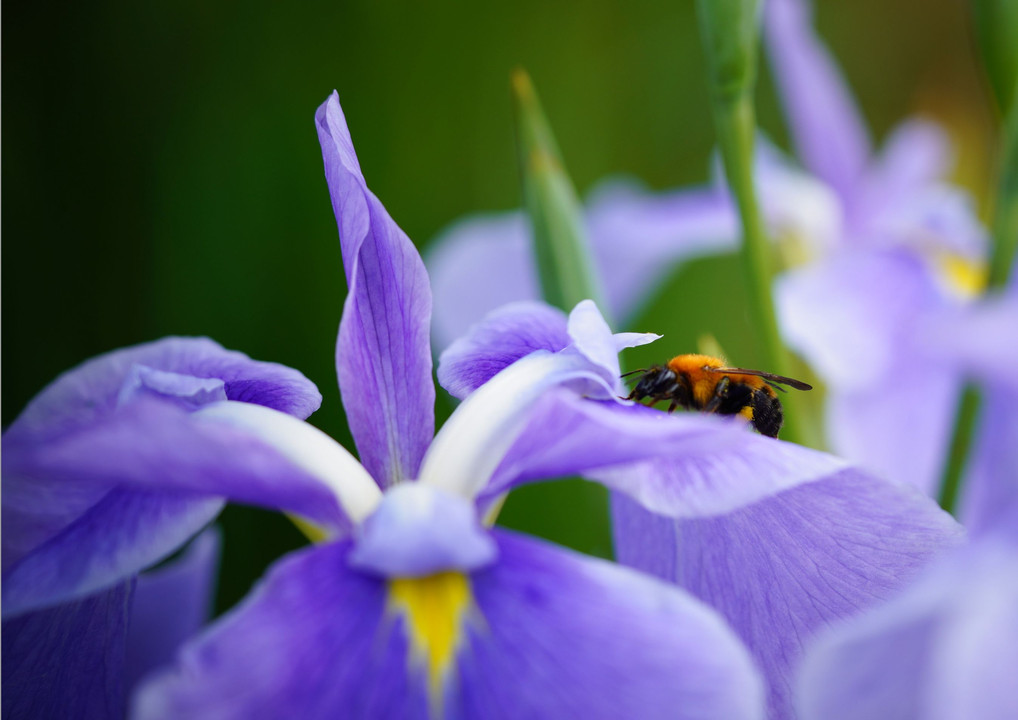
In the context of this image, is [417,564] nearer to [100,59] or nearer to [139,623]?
[139,623]

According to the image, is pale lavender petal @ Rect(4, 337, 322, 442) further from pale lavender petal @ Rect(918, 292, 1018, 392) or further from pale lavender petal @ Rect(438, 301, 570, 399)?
pale lavender petal @ Rect(918, 292, 1018, 392)

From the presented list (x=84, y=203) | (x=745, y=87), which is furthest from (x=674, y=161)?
(x=745, y=87)

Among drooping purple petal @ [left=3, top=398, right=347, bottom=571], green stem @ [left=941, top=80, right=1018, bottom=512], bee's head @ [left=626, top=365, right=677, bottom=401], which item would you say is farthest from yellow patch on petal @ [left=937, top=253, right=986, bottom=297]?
drooping purple petal @ [left=3, top=398, right=347, bottom=571]

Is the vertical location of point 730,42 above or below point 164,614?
above

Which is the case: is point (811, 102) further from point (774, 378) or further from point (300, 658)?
point (300, 658)

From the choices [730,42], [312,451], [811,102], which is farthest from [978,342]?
[811,102]
